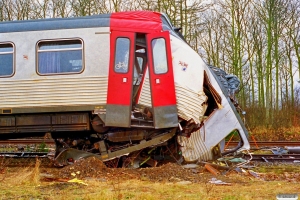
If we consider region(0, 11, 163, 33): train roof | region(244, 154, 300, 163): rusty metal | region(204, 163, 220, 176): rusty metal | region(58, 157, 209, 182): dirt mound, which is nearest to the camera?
region(58, 157, 209, 182): dirt mound

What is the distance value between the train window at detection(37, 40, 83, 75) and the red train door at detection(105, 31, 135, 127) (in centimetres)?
80

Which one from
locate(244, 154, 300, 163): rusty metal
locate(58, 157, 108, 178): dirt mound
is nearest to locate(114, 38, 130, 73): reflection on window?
locate(58, 157, 108, 178): dirt mound

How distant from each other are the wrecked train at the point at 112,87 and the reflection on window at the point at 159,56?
0.02 metres

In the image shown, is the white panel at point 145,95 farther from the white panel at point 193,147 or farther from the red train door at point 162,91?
the white panel at point 193,147

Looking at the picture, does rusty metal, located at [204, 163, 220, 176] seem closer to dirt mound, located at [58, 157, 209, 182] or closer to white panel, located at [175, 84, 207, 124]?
dirt mound, located at [58, 157, 209, 182]

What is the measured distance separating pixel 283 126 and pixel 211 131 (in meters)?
13.2

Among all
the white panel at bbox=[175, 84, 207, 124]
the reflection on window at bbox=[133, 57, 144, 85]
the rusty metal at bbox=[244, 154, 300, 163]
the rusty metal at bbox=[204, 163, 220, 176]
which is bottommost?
the rusty metal at bbox=[244, 154, 300, 163]

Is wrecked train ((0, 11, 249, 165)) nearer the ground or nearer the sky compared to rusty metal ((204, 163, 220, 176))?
nearer the sky

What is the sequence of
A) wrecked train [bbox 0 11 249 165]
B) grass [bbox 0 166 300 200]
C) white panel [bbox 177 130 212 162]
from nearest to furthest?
grass [bbox 0 166 300 200], wrecked train [bbox 0 11 249 165], white panel [bbox 177 130 212 162]

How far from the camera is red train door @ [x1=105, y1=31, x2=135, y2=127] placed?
9445 millimetres

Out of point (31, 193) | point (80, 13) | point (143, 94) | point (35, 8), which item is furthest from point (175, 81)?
point (35, 8)

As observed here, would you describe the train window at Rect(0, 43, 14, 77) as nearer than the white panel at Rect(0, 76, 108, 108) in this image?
No

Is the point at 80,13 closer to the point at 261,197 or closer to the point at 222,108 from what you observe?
the point at 222,108

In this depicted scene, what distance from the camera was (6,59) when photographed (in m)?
10.0
